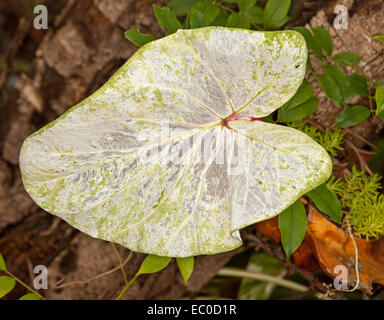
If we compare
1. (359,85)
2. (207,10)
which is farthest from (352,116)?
(207,10)

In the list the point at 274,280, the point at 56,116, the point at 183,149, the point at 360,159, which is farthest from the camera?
the point at 274,280

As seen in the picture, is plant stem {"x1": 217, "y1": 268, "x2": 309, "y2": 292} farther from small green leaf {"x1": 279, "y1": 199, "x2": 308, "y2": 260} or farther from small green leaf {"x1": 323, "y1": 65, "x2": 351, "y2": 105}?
small green leaf {"x1": 323, "y1": 65, "x2": 351, "y2": 105}

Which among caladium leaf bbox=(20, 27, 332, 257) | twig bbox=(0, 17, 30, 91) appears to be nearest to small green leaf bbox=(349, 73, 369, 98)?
caladium leaf bbox=(20, 27, 332, 257)

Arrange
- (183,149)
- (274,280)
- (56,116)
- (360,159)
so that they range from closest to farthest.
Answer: (183,149) < (360,159) < (56,116) < (274,280)

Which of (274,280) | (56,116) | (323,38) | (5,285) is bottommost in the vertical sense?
(274,280)

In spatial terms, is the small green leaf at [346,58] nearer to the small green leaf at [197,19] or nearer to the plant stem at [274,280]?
the small green leaf at [197,19]

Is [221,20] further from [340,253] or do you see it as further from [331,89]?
[340,253]

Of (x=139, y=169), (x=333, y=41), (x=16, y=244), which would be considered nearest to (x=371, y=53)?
(x=333, y=41)

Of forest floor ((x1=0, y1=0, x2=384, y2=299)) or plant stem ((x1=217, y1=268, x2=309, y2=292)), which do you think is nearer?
forest floor ((x1=0, y1=0, x2=384, y2=299))
